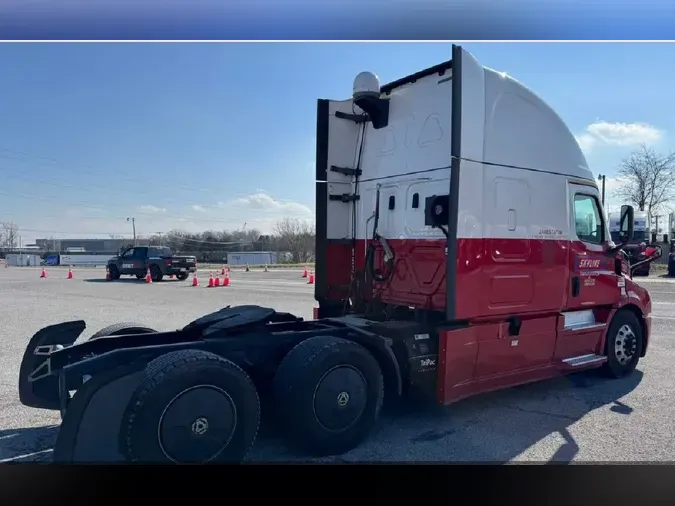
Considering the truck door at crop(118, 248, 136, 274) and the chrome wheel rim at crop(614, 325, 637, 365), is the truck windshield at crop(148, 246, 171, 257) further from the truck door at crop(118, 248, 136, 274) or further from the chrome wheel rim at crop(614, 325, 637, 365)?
the chrome wheel rim at crop(614, 325, 637, 365)

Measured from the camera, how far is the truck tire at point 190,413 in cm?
321

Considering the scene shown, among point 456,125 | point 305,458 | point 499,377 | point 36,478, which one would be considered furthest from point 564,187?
point 36,478

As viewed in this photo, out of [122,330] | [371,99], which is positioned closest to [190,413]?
[122,330]

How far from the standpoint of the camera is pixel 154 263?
2381 cm

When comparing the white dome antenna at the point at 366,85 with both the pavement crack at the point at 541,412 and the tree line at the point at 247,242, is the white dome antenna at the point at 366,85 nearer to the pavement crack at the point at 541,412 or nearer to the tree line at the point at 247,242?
the pavement crack at the point at 541,412

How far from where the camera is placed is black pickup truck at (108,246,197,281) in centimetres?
2384

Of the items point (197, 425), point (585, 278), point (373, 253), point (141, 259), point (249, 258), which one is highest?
point (373, 253)

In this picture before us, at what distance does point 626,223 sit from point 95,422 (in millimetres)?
6355

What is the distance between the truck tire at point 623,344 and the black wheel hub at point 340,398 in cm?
387

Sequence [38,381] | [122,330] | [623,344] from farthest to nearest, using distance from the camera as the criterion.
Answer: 1. [623,344]
2. [122,330]
3. [38,381]

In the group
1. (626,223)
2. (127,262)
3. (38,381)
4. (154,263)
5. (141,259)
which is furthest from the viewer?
(127,262)

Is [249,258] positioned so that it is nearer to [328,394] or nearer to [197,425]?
[328,394]

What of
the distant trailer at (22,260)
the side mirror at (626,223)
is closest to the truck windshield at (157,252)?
the side mirror at (626,223)

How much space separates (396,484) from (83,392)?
235 cm
